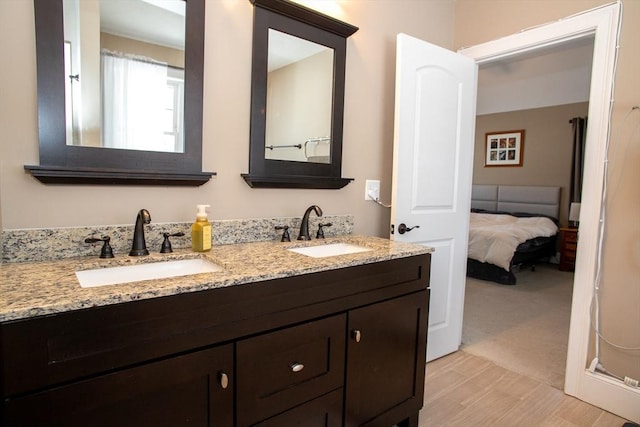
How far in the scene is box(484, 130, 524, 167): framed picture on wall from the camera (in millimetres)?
6273

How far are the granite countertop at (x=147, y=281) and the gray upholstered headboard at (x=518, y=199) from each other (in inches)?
206

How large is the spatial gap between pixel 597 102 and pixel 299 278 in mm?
1900

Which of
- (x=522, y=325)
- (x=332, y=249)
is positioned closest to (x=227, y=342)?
(x=332, y=249)

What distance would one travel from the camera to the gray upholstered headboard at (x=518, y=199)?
19.1 feet

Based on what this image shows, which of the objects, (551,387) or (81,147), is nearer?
(81,147)

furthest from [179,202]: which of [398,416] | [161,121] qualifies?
[398,416]

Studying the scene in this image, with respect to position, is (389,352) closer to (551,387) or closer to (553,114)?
(551,387)

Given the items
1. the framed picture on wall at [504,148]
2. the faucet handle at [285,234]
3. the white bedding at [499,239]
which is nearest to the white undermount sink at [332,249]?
the faucet handle at [285,234]

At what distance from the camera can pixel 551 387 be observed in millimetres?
2184

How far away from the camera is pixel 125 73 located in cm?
141

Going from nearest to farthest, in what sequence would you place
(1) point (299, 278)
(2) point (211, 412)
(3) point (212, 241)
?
1. (2) point (211, 412)
2. (1) point (299, 278)
3. (3) point (212, 241)

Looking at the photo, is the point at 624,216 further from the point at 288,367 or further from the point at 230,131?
the point at 230,131

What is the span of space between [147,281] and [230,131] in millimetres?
851

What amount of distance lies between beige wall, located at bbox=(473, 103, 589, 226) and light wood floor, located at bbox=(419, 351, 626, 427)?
180 inches
